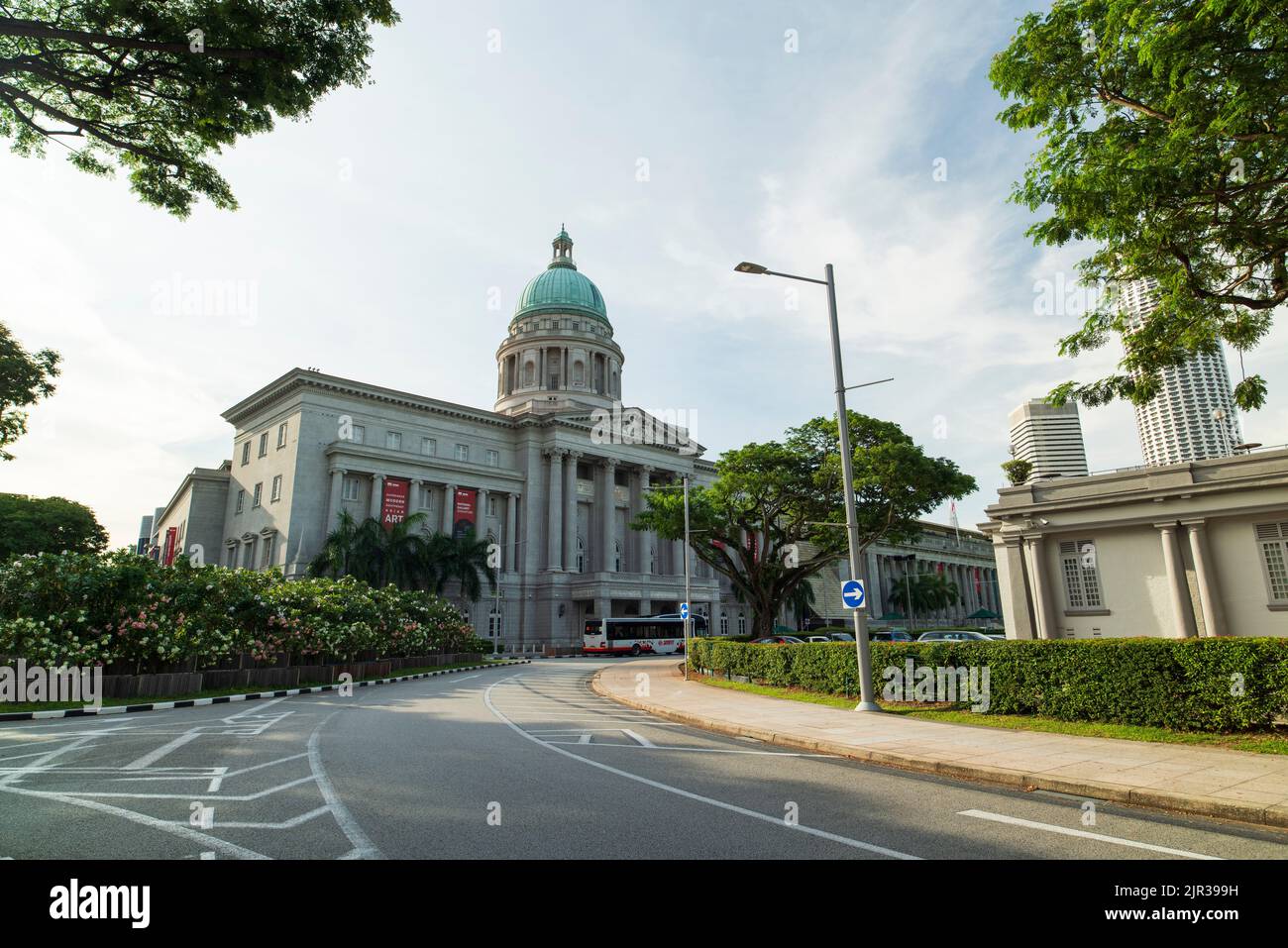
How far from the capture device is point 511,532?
211ft

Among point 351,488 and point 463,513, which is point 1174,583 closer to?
point 463,513

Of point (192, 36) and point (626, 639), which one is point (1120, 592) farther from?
point (626, 639)

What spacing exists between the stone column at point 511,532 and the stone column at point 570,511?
4.52m

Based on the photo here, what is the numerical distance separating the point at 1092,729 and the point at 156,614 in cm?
2138

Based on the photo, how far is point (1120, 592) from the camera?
81.0 ft

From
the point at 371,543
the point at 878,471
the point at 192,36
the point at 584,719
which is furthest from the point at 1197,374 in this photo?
the point at 371,543

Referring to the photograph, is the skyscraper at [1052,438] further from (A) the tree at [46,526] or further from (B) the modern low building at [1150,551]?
(A) the tree at [46,526]

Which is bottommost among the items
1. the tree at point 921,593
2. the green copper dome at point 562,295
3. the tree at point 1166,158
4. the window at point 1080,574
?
the window at point 1080,574

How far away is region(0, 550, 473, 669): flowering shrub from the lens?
16.7 meters

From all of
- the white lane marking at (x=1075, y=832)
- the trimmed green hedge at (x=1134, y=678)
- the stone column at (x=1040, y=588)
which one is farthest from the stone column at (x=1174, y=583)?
the white lane marking at (x=1075, y=832)

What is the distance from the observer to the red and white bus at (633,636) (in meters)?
55.9

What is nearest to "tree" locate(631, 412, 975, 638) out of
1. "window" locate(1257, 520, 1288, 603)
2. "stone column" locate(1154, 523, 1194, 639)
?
"stone column" locate(1154, 523, 1194, 639)

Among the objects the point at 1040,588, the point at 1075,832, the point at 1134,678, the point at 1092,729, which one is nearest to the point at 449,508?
the point at 1040,588

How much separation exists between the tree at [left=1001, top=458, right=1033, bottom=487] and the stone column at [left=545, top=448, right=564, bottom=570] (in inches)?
1668
